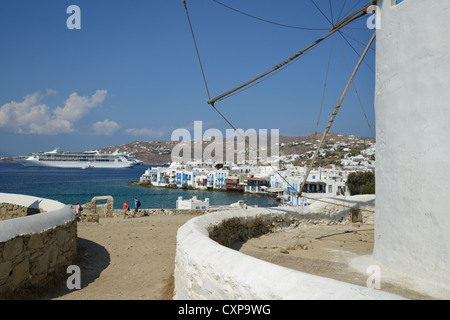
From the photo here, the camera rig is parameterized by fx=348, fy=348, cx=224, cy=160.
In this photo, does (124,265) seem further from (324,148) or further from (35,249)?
(324,148)

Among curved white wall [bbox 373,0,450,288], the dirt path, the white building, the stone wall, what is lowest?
the white building

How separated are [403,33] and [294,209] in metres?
4.32

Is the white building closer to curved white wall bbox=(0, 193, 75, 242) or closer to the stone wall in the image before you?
curved white wall bbox=(0, 193, 75, 242)

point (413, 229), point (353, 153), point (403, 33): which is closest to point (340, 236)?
point (413, 229)

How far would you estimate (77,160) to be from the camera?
14000 cm

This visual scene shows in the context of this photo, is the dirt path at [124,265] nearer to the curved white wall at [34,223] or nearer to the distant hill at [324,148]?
the curved white wall at [34,223]

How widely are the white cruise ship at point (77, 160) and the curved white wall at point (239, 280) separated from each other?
142042 mm

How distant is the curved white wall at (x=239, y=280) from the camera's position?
7.41 feet

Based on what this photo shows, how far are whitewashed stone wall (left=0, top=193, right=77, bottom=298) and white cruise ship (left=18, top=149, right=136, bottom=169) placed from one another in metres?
139

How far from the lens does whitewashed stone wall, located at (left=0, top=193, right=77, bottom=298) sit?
15.0 ft

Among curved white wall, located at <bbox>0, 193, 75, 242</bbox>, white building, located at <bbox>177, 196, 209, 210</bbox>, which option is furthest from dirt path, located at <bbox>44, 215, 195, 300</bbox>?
white building, located at <bbox>177, 196, 209, 210</bbox>

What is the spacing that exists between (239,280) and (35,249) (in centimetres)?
379

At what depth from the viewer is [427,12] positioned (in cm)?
367
